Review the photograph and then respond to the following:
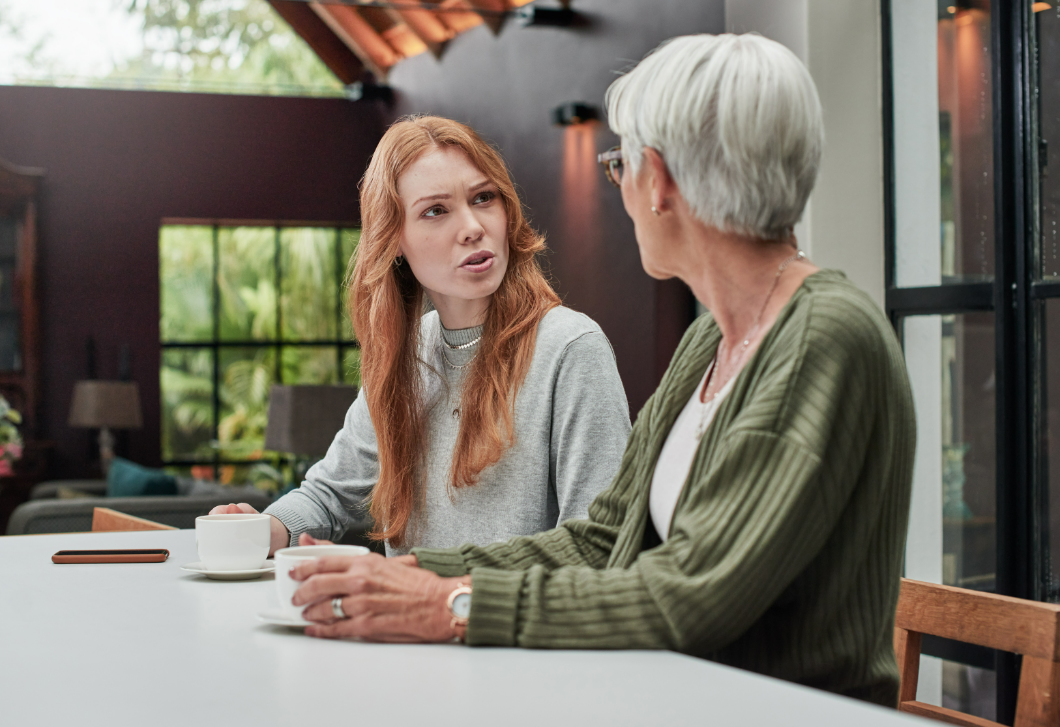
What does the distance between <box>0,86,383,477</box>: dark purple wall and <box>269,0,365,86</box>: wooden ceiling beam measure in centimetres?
45

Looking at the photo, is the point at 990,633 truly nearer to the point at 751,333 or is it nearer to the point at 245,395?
the point at 751,333

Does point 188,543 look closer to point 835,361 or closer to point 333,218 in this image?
point 835,361

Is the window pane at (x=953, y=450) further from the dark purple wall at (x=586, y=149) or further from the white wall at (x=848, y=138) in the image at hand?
the dark purple wall at (x=586, y=149)

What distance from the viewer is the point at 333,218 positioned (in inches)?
350

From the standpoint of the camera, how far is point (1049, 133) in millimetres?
2918

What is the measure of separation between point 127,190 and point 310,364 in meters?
2.73

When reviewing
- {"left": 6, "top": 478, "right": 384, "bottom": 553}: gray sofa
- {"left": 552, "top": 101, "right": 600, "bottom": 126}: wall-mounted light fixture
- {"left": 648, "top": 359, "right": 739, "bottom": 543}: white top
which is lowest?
{"left": 6, "top": 478, "right": 384, "bottom": 553}: gray sofa

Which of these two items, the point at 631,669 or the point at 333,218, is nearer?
the point at 631,669

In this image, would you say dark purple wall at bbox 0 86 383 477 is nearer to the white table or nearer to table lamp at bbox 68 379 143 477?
table lamp at bbox 68 379 143 477

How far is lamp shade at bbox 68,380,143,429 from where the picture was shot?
7.76 meters

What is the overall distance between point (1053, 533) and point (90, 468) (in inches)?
276

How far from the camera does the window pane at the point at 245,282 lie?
12.1m

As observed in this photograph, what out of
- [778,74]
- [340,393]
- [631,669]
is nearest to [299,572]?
[631,669]

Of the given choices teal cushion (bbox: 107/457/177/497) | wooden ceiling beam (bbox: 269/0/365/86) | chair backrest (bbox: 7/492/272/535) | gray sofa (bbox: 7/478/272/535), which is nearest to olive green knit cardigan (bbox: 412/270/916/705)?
gray sofa (bbox: 7/478/272/535)
